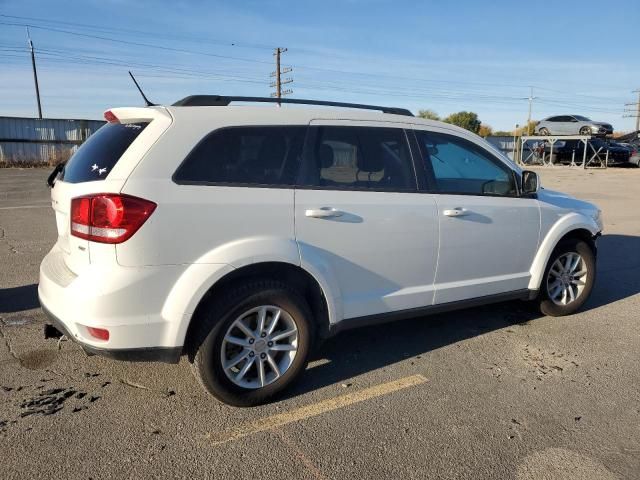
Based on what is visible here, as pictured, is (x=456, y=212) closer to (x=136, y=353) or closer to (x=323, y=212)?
(x=323, y=212)

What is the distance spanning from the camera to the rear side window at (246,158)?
2.99 metres

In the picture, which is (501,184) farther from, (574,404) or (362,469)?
(362,469)

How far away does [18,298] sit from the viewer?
5.04 m

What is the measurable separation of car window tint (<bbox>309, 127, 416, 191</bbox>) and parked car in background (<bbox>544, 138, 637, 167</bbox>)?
110 ft

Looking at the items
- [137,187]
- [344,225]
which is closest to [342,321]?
[344,225]

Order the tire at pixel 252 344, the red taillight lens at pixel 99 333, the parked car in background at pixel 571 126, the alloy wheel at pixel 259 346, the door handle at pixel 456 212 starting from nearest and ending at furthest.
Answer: the red taillight lens at pixel 99 333, the tire at pixel 252 344, the alloy wheel at pixel 259 346, the door handle at pixel 456 212, the parked car in background at pixel 571 126

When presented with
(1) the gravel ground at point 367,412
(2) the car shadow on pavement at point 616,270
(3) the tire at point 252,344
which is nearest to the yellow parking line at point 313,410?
(1) the gravel ground at point 367,412

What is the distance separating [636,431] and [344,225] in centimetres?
215

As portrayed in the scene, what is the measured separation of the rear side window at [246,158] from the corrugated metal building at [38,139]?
26420 millimetres

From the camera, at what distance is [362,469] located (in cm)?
263

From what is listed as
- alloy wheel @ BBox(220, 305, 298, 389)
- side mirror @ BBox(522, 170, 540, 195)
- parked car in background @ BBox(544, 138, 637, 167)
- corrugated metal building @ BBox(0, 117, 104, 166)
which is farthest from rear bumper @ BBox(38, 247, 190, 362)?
parked car in background @ BBox(544, 138, 637, 167)

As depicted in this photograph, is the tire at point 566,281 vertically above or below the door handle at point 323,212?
below

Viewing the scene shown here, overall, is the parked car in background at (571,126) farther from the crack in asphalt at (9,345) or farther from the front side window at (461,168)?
the crack in asphalt at (9,345)

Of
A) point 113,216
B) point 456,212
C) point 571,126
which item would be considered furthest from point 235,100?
point 571,126
